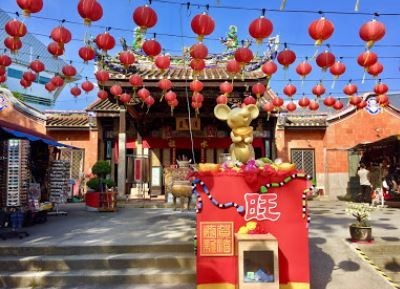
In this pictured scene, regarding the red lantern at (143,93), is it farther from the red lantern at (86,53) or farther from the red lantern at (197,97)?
the red lantern at (86,53)

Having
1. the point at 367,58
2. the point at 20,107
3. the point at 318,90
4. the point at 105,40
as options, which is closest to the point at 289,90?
the point at 318,90

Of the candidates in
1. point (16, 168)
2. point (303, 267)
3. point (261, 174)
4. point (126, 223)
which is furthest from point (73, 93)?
point (303, 267)

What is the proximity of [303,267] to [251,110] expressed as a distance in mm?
2300

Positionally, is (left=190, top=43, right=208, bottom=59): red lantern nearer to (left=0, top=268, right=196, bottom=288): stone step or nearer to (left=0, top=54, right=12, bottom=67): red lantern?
(left=0, top=54, right=12, bottom=67): red lantern

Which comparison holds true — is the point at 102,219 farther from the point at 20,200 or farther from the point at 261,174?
the point at 261,174

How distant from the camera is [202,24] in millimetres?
6730

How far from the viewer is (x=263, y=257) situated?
4375 millimetres

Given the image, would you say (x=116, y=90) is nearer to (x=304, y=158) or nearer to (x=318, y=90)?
(x=318, y=90)

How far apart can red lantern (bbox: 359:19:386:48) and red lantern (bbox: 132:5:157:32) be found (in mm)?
3815

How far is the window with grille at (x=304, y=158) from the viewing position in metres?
17.4

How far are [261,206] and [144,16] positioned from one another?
388cm

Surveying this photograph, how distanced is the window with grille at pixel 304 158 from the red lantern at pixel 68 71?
11687 mm

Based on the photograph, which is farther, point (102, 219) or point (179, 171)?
point (179, 171)

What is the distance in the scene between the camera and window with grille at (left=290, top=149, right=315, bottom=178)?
57.1 ft
